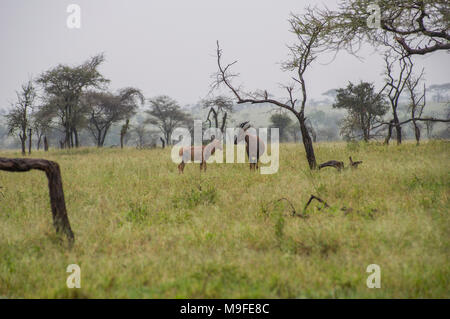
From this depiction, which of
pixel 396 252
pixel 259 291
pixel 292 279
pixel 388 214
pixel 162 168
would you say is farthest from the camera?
pixel 162 168

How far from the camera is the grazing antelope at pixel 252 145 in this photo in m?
10.7

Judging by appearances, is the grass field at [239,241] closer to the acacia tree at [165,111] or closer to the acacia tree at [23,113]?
the acacia tree at [23,113]

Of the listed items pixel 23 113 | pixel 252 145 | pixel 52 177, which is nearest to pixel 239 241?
pixel 52 177

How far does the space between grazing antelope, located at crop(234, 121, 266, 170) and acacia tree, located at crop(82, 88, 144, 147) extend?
25.0 meters

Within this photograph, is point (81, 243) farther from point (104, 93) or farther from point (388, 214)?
point (104, 93)

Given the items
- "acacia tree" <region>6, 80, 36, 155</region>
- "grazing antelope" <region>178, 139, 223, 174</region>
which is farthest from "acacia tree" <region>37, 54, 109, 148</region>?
"grazing antelope" <region>178, 139, 223, 174</region>

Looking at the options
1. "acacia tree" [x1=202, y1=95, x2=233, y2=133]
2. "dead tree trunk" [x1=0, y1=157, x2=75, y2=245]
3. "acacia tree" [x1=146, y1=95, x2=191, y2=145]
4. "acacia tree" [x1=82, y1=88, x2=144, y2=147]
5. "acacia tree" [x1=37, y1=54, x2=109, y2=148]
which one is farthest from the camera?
"acacia tree" [x1=146, y1=95, x2=191, y2=145]

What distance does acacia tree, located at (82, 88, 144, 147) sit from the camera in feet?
112

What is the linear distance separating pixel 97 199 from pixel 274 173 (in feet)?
17.9

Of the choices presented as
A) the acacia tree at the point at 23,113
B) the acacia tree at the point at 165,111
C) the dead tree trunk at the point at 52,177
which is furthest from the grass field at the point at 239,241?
the acacia tree at the point at 165,111

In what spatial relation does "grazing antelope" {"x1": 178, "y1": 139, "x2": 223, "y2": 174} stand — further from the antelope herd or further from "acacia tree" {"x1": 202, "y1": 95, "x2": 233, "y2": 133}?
"acacia tree" {"x1": 202, "y1": 95, "x2": 233, "y2": 133}

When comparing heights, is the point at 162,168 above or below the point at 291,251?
above

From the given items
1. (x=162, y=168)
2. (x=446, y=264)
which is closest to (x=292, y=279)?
(x=446, y=264)

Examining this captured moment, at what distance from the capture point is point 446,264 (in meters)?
3.48
